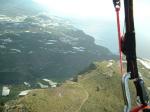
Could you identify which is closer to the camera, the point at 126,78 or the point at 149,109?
the point at 149,109

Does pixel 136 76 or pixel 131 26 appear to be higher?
pixel 131 26

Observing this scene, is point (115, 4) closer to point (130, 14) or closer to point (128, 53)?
point (130, 14)

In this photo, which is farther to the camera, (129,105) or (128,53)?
(128,53)

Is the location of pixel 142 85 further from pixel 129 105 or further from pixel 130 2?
pixel 130 2

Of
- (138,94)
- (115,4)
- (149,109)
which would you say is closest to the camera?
(149,109)

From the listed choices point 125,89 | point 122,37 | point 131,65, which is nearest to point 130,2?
point 122,37

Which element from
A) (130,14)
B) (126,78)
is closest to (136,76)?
(126,78)

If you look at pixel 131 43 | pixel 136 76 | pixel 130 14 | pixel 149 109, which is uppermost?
pixel 130 14

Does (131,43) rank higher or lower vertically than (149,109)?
higher

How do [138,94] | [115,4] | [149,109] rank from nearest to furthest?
[149,109]
[138,94]
[115,4]
